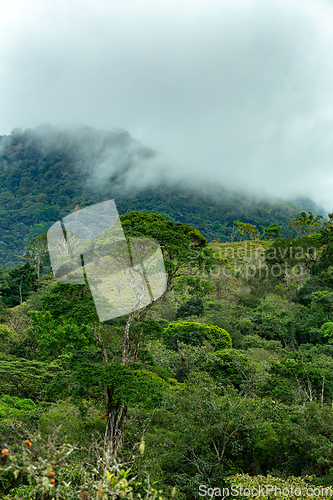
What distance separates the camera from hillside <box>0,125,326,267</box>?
99.4 m

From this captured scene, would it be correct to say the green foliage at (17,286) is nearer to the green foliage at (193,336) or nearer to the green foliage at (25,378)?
the green foliage at (193,336)

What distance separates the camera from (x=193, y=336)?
21.7m

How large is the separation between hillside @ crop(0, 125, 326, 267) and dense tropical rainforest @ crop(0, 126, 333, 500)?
6570 cm

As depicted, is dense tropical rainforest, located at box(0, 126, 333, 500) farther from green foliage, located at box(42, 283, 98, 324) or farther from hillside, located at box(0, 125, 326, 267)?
hillside, located at box(0, 125, 326, 267)

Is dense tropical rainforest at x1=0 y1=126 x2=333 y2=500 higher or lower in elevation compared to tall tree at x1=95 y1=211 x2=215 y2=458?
lower

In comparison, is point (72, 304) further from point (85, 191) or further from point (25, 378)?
point (85, 191)

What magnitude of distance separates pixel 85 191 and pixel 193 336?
99527mm

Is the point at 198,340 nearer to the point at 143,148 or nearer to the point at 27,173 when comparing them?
the point at 27,173

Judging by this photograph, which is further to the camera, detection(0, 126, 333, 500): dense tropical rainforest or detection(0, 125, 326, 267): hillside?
detection(0, 125, 326, 267): hillside

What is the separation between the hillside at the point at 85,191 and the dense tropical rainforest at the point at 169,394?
65.7 metres

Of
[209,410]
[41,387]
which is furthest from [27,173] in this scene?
[209,410]

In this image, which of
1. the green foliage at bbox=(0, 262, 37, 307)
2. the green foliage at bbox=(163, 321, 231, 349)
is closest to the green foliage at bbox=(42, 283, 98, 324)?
the green foliage at bbox=(163, 321, 231, 349)

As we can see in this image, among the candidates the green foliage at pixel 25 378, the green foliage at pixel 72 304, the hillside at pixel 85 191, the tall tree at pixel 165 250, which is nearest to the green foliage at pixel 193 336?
the green foliage at pixel 25 378

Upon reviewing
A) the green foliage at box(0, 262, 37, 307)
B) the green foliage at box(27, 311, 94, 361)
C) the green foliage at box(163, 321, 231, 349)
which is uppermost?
the green foliage at box(27, 311, 94, 361)
